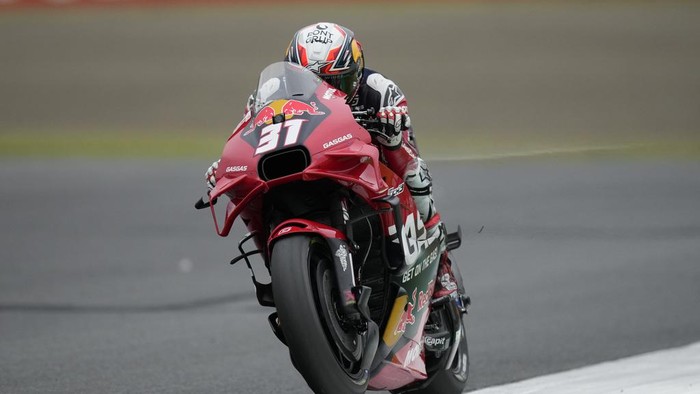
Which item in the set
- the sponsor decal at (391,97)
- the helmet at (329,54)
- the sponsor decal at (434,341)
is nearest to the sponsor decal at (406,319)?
the sponsor decal at (434,341)

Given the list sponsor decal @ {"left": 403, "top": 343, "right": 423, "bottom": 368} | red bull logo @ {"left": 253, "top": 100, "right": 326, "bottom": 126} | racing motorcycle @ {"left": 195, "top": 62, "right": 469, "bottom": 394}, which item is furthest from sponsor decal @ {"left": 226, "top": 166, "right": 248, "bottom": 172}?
sponsor decal @ {"left": 403, "top": 343, "right": 423, "bottom": 368}

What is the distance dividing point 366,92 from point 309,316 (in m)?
1.31

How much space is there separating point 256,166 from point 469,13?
2181 cm

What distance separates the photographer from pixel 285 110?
4688mm

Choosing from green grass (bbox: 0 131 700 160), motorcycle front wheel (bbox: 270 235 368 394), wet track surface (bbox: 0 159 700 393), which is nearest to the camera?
motorcycle front wheel (bbox: 270 235 368 394)

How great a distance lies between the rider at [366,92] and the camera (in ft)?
16.7

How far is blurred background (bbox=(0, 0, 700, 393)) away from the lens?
299 inches

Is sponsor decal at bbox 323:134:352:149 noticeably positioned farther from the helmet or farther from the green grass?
the green grass

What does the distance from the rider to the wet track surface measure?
1.28m

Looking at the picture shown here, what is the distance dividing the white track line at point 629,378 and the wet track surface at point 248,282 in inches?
8.2

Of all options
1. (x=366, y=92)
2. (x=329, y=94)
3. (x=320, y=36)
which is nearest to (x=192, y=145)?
(x=366, y=92)

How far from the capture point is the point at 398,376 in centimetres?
505

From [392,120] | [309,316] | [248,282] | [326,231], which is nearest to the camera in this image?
[309,316]

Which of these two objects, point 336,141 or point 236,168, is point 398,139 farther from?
point 236,168
